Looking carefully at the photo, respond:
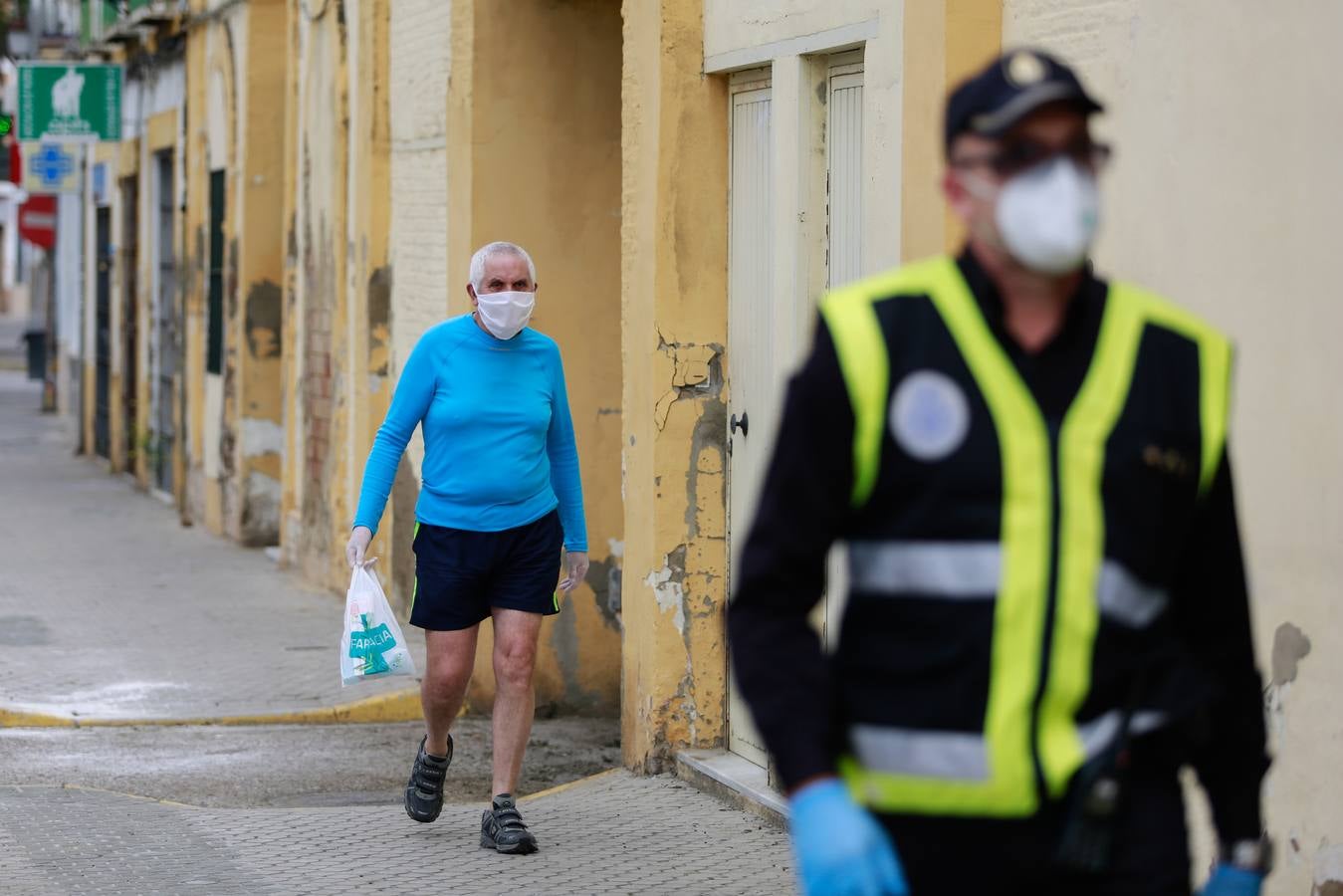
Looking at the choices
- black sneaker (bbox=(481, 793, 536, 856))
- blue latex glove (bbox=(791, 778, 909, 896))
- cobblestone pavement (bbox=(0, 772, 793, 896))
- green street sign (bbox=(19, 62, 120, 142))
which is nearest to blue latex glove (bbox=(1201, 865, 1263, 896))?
blue latex glove (bbox=(791, 778, 909, 896))

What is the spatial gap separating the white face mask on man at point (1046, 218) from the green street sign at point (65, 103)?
19018mm

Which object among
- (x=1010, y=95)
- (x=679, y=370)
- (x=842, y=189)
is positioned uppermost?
(x=842, y=189)

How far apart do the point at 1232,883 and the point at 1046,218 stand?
2.78 feet

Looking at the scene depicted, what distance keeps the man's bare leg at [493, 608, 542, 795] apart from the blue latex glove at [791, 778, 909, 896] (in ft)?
14.3

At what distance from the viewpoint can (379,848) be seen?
22.8 feet

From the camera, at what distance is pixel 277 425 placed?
16.3 metres

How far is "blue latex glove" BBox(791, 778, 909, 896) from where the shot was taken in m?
2.48

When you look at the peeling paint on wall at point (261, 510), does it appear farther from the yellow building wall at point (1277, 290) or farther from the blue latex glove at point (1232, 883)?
the blue latex glove at point (1232, 883)

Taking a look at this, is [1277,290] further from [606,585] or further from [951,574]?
[606,585]

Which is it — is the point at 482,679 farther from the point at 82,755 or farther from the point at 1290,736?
the point at 1290,736

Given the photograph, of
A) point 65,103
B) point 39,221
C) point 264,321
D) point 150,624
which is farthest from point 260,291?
point 39,221

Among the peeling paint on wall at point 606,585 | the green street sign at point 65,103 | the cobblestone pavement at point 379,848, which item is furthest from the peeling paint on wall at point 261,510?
the cobblestone pavement at point 379,848

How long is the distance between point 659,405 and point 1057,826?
5347 mm

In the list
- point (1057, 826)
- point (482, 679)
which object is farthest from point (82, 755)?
point (1057, 826)
